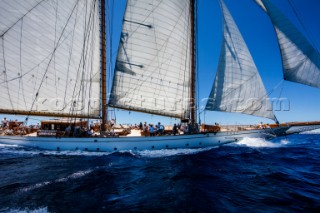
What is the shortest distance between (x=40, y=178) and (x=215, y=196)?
288 inches

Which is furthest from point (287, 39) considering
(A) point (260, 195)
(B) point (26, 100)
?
(B) point (26, 100)

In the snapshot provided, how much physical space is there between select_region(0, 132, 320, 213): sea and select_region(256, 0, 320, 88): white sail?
27.4 feet

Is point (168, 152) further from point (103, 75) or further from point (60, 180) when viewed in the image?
point (103, 75)

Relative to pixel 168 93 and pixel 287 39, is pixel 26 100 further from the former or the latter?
pixel 287 39

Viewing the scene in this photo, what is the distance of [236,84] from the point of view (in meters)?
17.5

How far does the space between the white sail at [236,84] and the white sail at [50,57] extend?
11736 mm

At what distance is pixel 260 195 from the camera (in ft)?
20.9

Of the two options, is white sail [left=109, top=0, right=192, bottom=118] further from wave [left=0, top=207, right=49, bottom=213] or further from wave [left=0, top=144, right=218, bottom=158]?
wave [left=0, top=207, right=49, bottom=213]

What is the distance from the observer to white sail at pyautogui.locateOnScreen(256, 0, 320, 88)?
16.5 m

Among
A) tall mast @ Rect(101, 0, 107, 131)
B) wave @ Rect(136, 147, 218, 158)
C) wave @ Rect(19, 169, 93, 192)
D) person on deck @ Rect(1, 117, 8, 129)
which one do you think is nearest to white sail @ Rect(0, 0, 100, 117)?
tall mast @ Rect(101, 0, 107, 131)

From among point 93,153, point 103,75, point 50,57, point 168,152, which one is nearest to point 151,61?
point 103,75

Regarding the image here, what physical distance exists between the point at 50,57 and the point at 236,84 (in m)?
17.4

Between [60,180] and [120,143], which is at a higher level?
[120,143]

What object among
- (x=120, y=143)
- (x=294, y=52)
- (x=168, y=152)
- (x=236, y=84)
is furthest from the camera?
(x=236, y=84)
